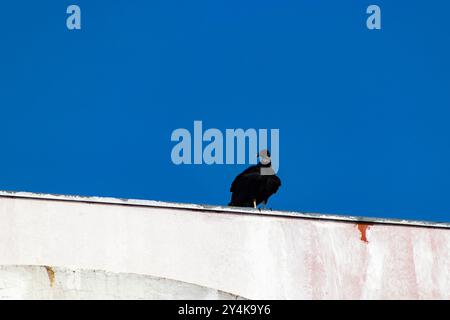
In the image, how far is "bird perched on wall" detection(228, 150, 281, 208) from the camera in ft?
55.6

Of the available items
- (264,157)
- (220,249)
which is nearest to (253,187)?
(264,157)

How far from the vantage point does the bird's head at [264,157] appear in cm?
1739

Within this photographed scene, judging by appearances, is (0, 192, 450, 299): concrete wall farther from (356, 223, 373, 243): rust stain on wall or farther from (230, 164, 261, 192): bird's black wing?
(230, 164, 261, 192): bird's black wing

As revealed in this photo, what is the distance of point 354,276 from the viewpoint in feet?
45.7

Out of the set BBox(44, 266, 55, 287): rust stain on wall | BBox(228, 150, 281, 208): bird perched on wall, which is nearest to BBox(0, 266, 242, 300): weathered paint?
BBox(44, 266, 55, 287): rust stain on wall

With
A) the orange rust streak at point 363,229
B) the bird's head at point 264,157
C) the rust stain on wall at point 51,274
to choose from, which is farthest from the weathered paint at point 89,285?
the bird's head at point 264,157

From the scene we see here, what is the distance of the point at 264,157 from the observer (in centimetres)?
1739

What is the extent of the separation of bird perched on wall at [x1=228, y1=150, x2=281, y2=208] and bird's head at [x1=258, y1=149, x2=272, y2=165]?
20 cm
